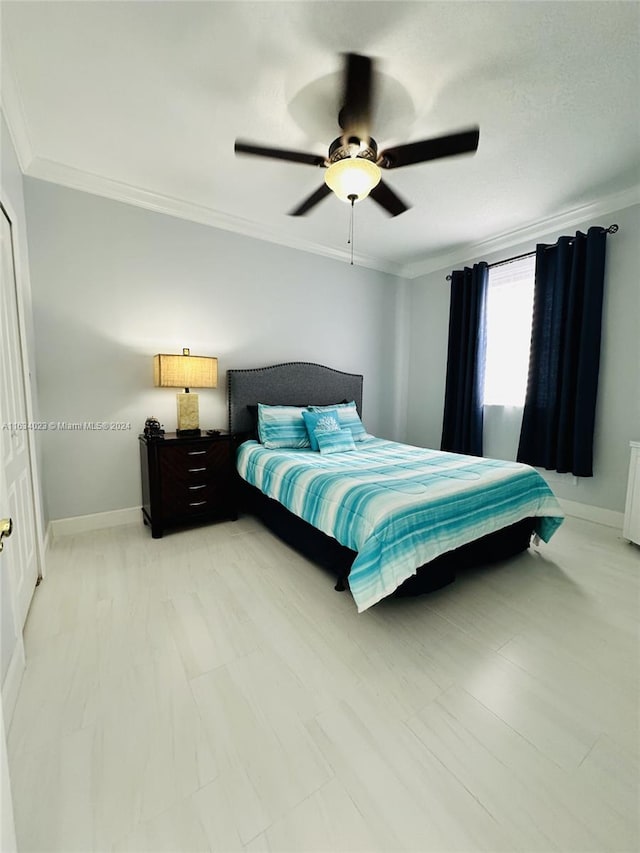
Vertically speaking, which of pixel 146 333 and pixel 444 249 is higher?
pixel 444 249

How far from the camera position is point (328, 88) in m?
1.80

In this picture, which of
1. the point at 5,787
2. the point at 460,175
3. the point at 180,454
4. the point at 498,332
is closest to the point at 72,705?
the point at 5,787

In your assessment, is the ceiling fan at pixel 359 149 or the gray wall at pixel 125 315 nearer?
the ceiling fan at pixel 359 149

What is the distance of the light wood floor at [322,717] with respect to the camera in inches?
37.8

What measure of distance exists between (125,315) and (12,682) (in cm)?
252

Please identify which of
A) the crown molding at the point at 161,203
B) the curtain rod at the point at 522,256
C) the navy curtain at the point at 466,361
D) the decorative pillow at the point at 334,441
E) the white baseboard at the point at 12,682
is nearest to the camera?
the white baseboard at the point at 12,682

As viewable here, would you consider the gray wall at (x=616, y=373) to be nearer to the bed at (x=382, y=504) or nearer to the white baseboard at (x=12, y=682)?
→ the bed at (x=382, y=504)

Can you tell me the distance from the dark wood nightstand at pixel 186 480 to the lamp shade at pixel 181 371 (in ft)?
1.46

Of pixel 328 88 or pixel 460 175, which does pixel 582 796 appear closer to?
pixel 328 88

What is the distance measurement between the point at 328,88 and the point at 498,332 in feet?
9.40

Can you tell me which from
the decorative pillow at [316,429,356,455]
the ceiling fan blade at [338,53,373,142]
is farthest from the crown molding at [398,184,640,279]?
the decorative pillow at [316,429,356,455]

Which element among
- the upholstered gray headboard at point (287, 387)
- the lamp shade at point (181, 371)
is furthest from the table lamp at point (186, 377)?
the upholstered gray headboard at point (287, 387)

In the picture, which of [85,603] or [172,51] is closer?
[172,51]

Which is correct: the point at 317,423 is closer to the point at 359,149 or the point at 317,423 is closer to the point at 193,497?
the point at 193,497
